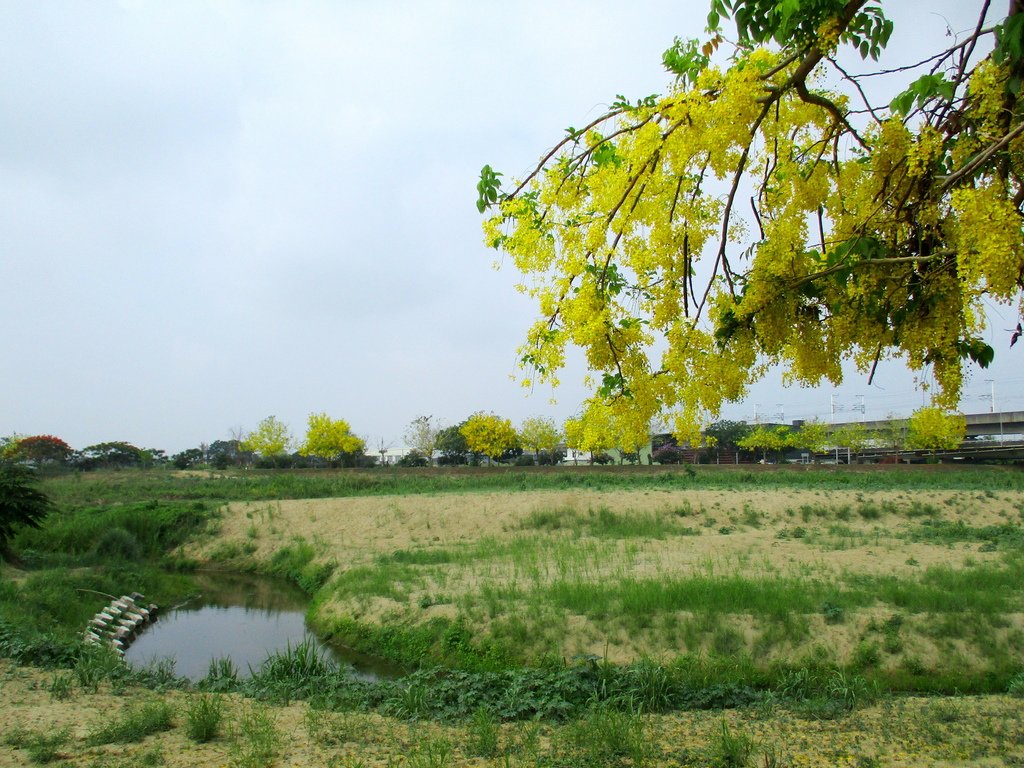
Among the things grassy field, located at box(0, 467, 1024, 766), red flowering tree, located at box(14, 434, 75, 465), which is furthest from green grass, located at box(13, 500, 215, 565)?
red flowering tree, located at box(14, 434, 75, 465)

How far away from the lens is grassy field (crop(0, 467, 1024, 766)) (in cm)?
577

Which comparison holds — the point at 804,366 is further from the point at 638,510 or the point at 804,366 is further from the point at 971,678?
the point at 638,510

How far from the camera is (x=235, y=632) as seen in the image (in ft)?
50.8

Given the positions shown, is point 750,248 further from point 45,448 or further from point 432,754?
point 45,448

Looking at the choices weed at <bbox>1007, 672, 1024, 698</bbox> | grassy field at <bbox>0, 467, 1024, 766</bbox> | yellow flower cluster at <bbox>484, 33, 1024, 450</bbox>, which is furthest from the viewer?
weed at <bbox>1007, 672, 1024, 698</bbox>

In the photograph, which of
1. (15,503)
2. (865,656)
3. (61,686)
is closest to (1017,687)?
(865,656)

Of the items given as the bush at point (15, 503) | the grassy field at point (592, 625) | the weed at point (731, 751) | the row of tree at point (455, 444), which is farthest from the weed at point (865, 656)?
the row of tree at point (455, 444)

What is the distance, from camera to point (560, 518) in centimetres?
2453

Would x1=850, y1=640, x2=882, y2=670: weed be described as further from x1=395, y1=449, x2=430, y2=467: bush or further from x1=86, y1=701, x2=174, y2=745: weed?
x1=395, y1=449, x2=430, y2=467: bush

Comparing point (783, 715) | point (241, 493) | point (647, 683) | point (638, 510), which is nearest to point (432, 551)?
point (638, 510)

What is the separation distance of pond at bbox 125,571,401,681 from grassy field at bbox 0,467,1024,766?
66 centimetres

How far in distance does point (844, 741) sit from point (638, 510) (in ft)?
62.5

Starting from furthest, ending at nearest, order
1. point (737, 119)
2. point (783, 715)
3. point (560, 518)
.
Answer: point (560, 518), point (783, 715), point (737, 119)

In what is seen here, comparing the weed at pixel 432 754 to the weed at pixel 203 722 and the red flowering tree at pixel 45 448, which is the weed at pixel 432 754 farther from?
the red flowering tree at pixel 45 448
